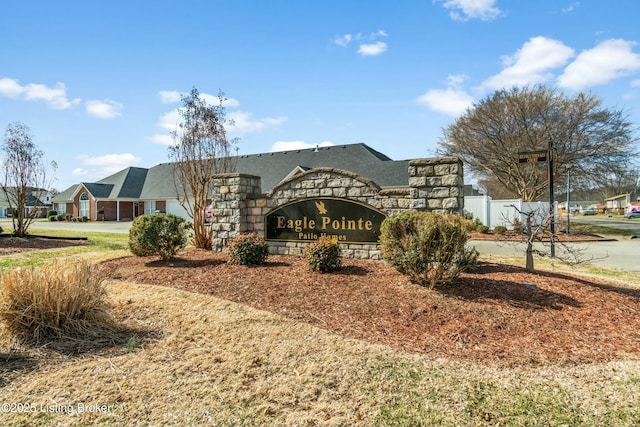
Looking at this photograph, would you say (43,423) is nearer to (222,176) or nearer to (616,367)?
(616,367)

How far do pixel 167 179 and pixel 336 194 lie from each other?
32.9m

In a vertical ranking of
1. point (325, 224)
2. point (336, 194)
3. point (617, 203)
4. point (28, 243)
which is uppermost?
point (617, 203)

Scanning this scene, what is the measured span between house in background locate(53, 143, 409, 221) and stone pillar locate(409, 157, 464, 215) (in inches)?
630

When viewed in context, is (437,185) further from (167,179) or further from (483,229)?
(167,179)

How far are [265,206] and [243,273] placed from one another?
2.64m

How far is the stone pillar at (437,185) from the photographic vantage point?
702 centimetres

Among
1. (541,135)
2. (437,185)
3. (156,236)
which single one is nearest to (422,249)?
(437,185)

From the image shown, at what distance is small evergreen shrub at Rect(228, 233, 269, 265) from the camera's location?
25.1 ft

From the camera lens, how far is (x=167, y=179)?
37.0 m

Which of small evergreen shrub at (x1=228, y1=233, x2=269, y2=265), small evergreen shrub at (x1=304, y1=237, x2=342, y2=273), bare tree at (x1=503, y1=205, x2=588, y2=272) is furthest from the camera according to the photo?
small evergreen shrub at (x1=228, y1=233, x2=269, y2=265)

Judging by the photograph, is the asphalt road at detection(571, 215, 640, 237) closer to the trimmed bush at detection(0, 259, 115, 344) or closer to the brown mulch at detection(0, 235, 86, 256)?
the trimmed bush at detection(0, 259, 115, 344)

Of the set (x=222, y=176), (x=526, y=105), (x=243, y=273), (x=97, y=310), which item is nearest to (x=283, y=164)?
(x=526, y=105)

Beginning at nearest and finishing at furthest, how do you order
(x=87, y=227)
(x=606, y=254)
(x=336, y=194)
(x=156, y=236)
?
(x=156, y=236) → (x=336, y=194) → (x=606, y=254) → (x=87, y=227)

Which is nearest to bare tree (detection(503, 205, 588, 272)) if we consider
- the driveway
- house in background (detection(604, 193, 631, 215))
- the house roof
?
the house roof
